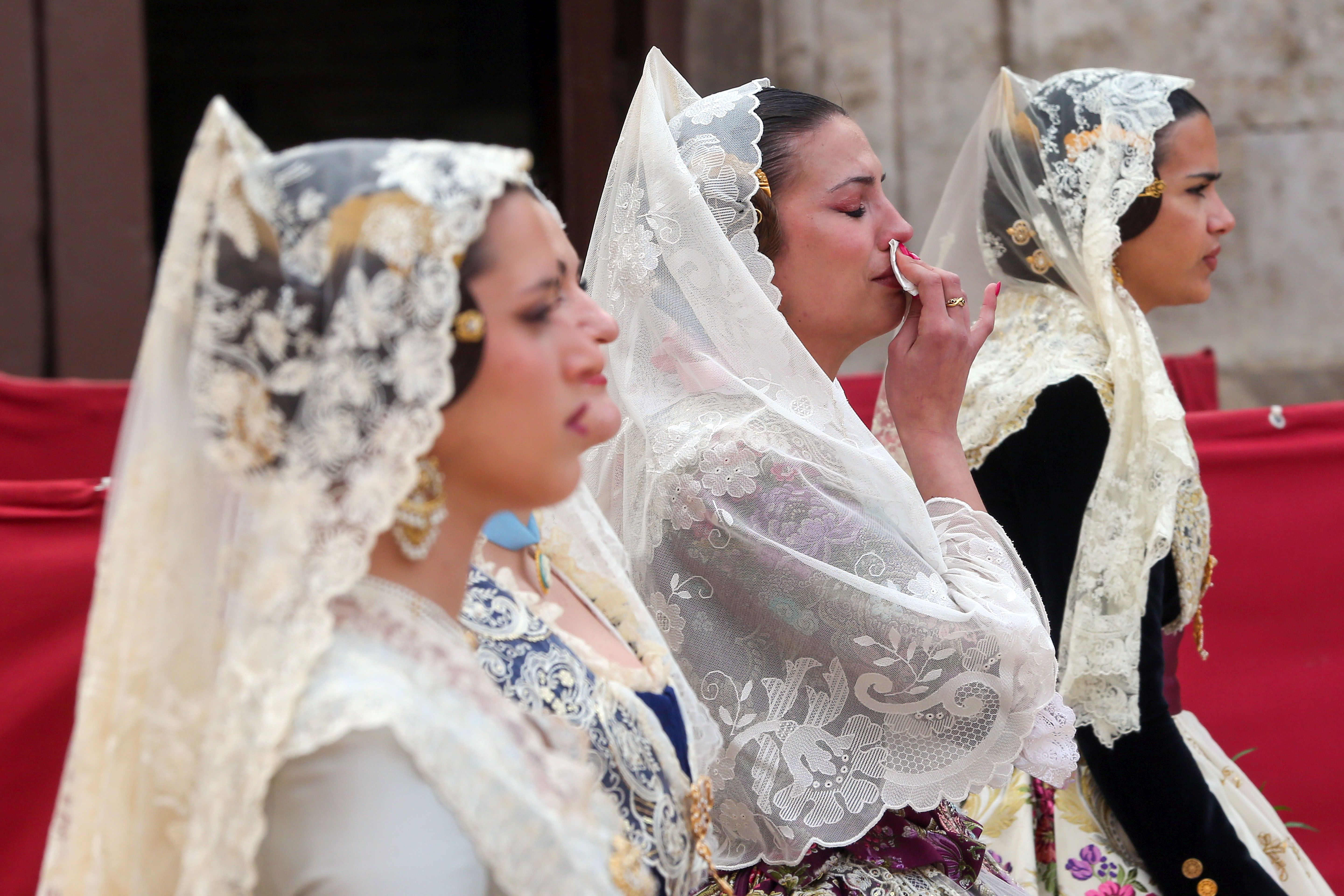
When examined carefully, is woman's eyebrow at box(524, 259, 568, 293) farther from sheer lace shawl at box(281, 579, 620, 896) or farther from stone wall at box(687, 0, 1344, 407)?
stone wall at box(687, 0, 1344, 407)

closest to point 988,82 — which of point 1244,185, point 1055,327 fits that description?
point 1244,185

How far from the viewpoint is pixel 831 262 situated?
6.43 feet

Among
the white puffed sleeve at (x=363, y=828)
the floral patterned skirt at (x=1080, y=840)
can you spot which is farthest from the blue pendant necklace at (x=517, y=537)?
the floral patterned skirt at (x=1080, y=840)

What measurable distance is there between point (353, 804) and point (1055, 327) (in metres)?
1.78

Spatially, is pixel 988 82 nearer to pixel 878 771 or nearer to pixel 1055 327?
pixel 1055 327

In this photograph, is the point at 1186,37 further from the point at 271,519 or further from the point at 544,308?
the point at 271,519

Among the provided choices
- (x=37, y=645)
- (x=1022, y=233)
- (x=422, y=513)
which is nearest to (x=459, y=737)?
(x=422, y=513)

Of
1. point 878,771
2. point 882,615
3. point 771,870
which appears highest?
point 882,615

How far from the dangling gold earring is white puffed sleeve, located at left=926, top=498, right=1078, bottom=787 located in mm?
791

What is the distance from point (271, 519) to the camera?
107 cm

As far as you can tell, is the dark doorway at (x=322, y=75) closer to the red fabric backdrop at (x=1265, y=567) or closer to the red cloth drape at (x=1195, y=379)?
the red cloth drape at (x=1195, y=379)

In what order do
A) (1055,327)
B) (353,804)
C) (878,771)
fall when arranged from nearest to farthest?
(353,804)
(878,771)
(1055,327)

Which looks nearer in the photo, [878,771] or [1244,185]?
[878,771]

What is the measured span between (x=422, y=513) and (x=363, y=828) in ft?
0.92
